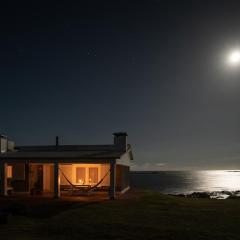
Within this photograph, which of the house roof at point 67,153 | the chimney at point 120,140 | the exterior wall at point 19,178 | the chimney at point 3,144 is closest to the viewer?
the house roof at point 67,153

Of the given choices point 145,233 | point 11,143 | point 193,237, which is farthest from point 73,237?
point 11,143

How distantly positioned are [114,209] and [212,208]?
4863 mm

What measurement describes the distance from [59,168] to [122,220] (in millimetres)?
9490

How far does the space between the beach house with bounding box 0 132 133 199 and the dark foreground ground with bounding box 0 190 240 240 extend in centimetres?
360

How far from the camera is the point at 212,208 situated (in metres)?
18.6

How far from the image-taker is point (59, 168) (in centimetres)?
2380

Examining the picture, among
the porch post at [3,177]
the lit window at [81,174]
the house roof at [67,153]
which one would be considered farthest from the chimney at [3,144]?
the lit window at [81,174]

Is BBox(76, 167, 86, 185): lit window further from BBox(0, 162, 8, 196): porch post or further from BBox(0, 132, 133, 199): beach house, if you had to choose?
BBox(0, 162, 8, 196): porch post

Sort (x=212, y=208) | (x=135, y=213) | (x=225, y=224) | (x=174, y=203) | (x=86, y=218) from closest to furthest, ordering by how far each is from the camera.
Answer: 1. (x=225, y=224)
2. (x=86, y=218)
3. (x=135, y=213)
4. (x=212, y=208)
5. (x=174, y=203)

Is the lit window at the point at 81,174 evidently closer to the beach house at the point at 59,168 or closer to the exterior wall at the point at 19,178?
the beach house at the point at 59,168

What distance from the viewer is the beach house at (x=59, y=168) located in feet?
77.4

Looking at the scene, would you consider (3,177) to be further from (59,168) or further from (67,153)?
(67,153)

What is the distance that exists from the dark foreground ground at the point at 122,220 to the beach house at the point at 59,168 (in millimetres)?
3599

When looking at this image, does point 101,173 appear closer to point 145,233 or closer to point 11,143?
point 11,143
